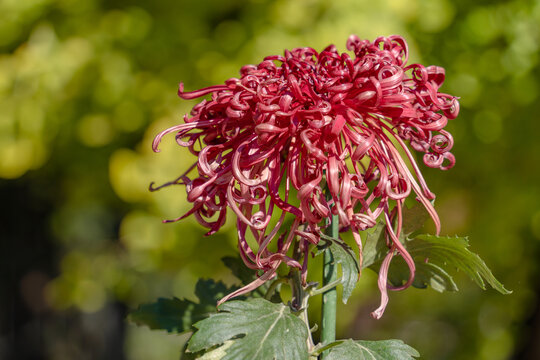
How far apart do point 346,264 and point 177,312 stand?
12.1 inches

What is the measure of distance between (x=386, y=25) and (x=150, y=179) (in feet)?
2.72

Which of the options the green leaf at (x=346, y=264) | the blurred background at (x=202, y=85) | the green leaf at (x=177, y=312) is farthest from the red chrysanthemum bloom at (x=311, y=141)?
the blurred background at (x=202, y=85)

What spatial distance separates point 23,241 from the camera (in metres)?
3.62

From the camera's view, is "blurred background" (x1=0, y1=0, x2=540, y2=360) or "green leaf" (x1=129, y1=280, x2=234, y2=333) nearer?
"green leaf" (x1=129, y1=280, x2=234, y2=333)

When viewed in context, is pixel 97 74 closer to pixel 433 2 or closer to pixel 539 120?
pixel 433 2

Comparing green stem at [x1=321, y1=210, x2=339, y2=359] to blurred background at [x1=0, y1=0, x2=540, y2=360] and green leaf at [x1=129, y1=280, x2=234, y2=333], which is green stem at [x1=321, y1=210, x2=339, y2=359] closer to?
green leaf at [x1=129, y1=280, x2=234, y2=333]

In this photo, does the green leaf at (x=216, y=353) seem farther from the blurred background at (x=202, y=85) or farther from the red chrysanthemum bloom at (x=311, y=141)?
the blurred background at (x=202, y=85)

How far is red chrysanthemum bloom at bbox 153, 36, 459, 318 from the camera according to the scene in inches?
21.1

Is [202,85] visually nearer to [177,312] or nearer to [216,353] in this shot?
[177,312]

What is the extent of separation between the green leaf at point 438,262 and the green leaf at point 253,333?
0.15 m

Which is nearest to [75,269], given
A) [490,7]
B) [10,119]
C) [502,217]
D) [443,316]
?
[10,119]

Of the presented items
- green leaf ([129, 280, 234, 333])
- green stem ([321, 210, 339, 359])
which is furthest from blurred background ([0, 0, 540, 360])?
green stem ([321, 210, 339, 359])

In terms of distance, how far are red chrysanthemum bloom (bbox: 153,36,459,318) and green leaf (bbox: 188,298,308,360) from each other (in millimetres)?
36

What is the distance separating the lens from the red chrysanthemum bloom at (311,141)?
21.1 inches
